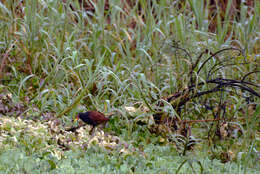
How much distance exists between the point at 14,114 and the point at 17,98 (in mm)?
396

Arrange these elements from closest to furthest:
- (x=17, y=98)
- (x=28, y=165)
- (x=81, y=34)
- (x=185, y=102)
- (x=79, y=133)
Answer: (x=28, y=165)
(x=79, y=133)
(x=185, y=102)
(x=17, y=98)
(x=81, y=34)

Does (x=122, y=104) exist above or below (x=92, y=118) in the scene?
below

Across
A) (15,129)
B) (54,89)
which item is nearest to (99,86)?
(54,89)

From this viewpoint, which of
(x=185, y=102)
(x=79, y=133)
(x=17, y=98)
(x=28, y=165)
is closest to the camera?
(x=28, y=165)

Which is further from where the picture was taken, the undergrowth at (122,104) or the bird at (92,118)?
the bird at (92,118)

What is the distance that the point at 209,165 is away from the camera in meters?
2.77

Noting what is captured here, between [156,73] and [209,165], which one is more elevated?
[156,73]

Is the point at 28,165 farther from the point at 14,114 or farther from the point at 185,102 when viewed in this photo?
the point at 185,102

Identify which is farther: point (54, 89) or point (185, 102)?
point (54, 89)

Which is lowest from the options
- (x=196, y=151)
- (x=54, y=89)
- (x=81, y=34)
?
(x=196, y=151)

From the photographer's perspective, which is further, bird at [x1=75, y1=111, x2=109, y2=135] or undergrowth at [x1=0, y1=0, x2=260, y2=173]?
bird at [x1=75, y1=111, x2=109, y2=135]

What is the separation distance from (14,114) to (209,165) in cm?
168

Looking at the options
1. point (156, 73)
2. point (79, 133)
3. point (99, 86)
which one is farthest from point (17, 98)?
point (156, 73)

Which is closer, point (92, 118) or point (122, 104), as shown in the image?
point (92, 118)
